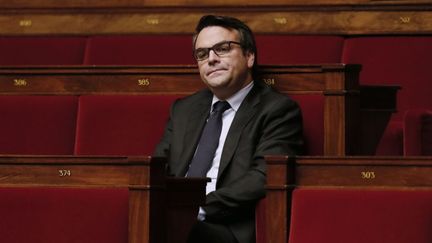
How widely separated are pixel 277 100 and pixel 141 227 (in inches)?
8.4

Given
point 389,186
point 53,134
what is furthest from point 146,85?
point 389,186

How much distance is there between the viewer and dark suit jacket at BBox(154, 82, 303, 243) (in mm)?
779

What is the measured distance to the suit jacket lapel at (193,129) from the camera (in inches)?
33.4

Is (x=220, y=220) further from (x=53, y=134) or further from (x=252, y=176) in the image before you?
(x=53, y=134)

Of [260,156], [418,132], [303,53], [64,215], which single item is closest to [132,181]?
[64,215]

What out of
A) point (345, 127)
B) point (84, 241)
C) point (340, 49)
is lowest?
point (84, 241)

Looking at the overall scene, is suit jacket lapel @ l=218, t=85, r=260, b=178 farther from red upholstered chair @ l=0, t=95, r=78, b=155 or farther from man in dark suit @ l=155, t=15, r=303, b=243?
red upholstered chair @ l=0, t=95, r=78, b=155

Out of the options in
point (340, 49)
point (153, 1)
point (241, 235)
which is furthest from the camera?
point (153, 1)

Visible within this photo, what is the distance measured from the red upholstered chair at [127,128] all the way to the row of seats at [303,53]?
0.54 feet

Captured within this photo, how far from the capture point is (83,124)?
92 centimetres

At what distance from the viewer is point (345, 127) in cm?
85

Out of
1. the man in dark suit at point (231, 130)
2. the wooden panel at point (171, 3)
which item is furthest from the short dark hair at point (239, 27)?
the wooden panel at point (171, 3)

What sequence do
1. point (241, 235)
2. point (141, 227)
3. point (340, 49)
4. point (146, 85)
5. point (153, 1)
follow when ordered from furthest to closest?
point (153, 1)
point (340, 49)
point (146, 85)
point (241, 235)
point (141, 227)

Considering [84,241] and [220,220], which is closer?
[84,241]
